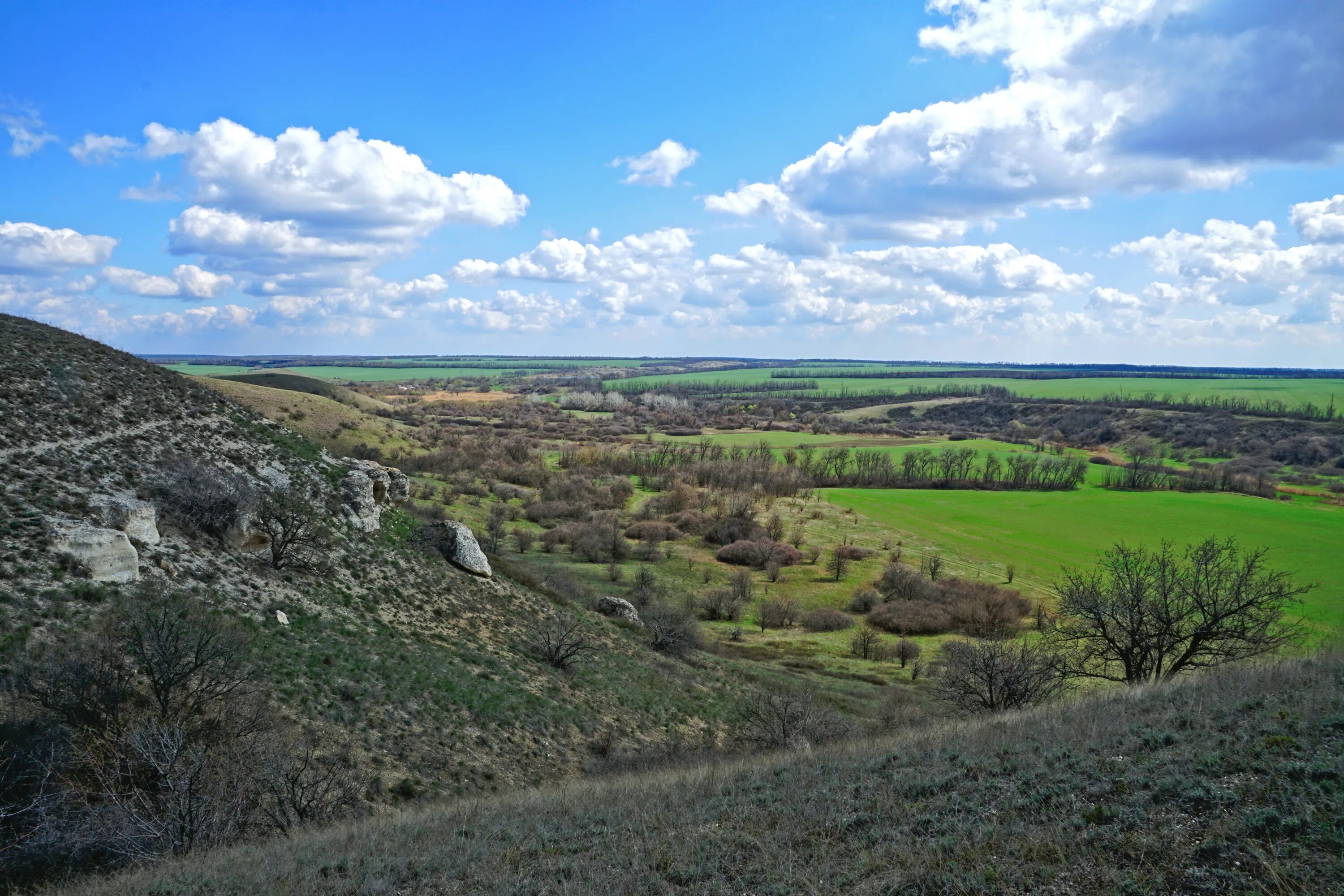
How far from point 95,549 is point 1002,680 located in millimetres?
28861

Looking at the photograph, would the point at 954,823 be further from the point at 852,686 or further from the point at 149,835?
the point at 852,686

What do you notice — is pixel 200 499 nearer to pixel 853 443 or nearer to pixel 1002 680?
pixel 1002 680

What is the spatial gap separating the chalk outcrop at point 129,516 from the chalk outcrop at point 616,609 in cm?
2421

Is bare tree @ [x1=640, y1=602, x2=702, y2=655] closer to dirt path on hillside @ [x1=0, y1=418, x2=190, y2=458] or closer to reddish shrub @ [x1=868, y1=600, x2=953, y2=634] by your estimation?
reddish shrub @ [x1=868, y1=600, x2=953, y2=634]

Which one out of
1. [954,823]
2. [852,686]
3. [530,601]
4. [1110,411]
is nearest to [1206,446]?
[1110,411]

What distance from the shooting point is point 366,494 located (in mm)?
32188

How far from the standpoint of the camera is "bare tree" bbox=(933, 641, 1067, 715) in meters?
22.8

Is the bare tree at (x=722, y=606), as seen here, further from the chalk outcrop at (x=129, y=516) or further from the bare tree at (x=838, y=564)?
Result: the chalk outcrop at (x=129, y=516)

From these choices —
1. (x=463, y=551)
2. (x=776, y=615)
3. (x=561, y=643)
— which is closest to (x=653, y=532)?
(x=776, y=615)

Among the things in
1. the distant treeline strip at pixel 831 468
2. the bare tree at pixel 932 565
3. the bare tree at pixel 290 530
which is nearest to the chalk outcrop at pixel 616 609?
the bare tree at pixel 290 530

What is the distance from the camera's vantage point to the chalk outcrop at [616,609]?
41.1m

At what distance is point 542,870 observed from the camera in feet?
31.5

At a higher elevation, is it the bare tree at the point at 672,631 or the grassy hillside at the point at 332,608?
the grassy hillside at the point at 332,608

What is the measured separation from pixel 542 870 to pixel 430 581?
22.3 m
